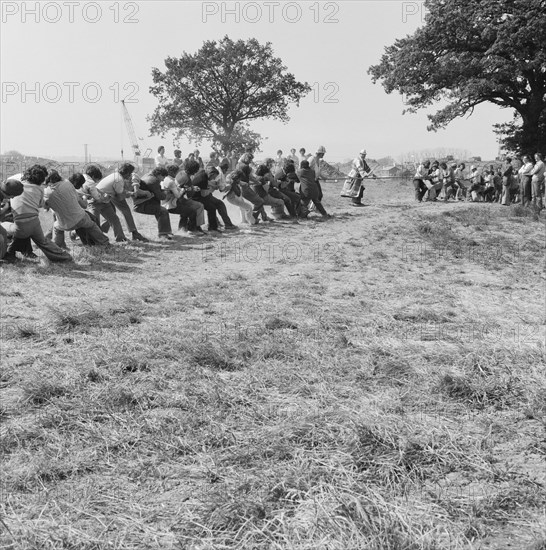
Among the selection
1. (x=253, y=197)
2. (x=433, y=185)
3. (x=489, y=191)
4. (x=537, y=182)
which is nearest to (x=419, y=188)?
(x=433, y=185)

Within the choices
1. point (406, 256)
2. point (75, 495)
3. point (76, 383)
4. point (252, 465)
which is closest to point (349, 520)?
point (252, 465)

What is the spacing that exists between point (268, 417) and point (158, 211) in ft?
29.4

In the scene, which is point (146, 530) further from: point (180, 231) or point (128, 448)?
point (180, 231)

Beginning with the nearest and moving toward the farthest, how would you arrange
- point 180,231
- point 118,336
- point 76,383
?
point 76,383 < point 118,336 < point 180,231

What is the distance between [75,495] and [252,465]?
86 cm

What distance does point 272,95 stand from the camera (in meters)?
46.8

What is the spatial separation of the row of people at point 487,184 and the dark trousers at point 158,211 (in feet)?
34.4

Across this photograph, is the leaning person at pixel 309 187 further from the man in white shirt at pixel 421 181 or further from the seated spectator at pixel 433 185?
the seated spectator at pixel 433 185

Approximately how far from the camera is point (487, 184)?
23.4 m

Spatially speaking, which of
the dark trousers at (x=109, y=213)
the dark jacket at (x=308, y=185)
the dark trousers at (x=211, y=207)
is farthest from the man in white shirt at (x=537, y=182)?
the dark trousers at (x=109, y=213)

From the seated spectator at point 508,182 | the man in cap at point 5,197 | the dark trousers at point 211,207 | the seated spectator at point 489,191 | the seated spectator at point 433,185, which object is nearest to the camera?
the man in cap at point 5,197

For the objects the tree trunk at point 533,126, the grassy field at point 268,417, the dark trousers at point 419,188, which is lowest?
the grassy field at point 268,417

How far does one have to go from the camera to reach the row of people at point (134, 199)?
9.44 meters

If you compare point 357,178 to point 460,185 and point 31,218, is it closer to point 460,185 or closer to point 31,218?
point 460,185
